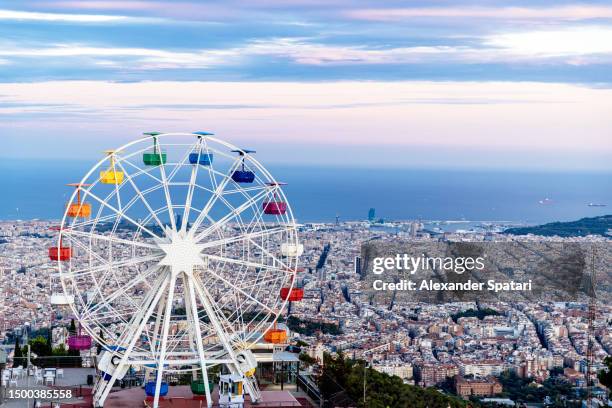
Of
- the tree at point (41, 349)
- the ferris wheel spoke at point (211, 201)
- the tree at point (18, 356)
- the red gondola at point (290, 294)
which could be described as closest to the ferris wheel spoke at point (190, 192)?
the ferris wheel spoke at point (211, 201)

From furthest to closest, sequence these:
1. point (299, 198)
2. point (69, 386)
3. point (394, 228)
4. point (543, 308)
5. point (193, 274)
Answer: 1. point (299, 198)
2. point (394, 228)
3. point (543, 308)
4. point (69, 386)
5. point (193, 274)

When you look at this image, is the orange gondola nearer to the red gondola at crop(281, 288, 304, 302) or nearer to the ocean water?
the red gondola at crop(281, 288, 304, 302)

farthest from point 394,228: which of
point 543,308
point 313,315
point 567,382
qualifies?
point 567,382

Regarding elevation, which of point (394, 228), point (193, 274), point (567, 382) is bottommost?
point (567, 382)

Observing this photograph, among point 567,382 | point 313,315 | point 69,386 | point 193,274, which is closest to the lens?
point 193,274

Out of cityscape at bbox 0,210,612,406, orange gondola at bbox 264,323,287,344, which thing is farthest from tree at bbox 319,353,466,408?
cityscape at bbox 0,210,612,406

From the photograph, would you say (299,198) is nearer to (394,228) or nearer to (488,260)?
(394,228)
